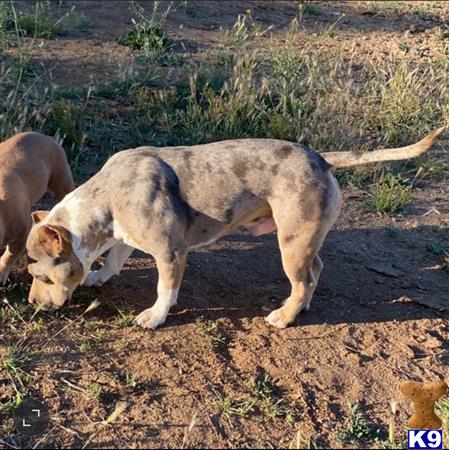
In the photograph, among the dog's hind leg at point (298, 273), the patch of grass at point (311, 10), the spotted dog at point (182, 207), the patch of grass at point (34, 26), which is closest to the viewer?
the spotted dog at point (182, 207)

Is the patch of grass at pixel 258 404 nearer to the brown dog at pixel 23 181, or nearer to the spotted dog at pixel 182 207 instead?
the spotted dog at pixel 182 207

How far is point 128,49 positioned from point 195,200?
5.54 m

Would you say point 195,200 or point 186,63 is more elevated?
point 195,200

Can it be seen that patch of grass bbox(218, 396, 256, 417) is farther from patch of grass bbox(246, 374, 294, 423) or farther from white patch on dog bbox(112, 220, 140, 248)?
white patch on dog bbox(112, 220, 140, 248)

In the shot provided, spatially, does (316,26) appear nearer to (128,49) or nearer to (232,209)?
(128,49)

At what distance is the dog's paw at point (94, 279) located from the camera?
5.52 meters

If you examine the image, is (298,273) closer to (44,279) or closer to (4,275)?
(44,279)

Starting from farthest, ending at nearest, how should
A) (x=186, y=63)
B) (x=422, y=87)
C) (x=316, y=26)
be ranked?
(x=316, y=26), (x=186, y=63), (x=422, y=87)

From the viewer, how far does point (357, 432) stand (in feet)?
14.3

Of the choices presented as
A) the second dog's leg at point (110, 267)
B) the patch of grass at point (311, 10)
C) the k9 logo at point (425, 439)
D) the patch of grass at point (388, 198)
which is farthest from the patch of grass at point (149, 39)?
the k9 logo at point (425, 439)

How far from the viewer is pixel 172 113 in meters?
8.34

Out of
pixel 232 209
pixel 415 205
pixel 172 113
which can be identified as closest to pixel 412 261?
pixel 415 205

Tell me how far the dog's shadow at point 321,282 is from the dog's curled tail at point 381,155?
126 cm

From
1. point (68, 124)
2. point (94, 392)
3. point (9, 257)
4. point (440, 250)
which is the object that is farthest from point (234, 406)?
point (68, 124)
